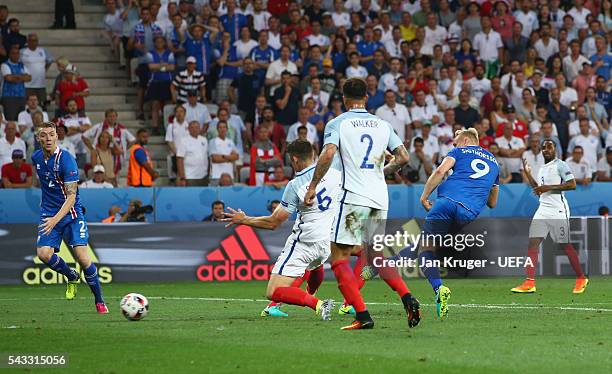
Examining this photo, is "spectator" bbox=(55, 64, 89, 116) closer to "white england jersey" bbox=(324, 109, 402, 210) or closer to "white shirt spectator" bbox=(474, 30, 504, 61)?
"white shirt spectator" bbox=(474, 30, 504, 61)

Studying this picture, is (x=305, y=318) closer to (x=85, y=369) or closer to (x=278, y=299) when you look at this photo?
(x=278, y=299)

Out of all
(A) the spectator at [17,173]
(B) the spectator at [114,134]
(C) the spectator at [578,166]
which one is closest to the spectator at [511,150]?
(C) the spectator at [578,166]

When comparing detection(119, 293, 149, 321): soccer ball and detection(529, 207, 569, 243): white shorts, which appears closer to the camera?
detection(119, 293, 149, 321): soccer ball

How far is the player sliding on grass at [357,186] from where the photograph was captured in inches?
468

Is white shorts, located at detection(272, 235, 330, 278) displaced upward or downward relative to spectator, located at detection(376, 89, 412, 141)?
downward

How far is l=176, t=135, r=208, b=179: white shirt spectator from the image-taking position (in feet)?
84.1

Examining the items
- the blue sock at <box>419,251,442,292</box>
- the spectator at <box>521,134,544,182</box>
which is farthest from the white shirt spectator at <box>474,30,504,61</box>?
the blue sock at <box>419,251,442,292</box>

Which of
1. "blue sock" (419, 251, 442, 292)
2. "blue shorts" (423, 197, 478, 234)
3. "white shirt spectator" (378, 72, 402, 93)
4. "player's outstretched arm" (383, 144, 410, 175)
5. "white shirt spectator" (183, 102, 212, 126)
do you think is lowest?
"blue sock" (419, 251, 442, 292)

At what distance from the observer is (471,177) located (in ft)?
48.3

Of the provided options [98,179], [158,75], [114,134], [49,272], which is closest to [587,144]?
[158,75]

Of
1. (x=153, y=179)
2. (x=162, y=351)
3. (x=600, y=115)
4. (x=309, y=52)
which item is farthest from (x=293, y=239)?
(x=600, y=115)

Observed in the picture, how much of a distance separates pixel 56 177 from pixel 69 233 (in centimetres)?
73

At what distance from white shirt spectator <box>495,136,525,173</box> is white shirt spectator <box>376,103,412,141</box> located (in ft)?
6.83

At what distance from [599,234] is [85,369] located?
14959 mm
